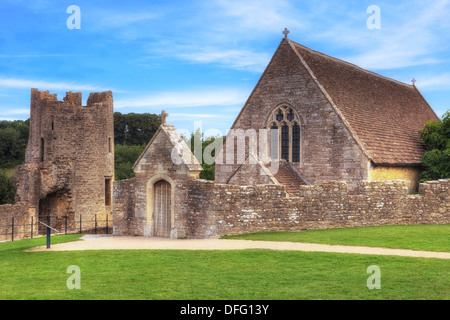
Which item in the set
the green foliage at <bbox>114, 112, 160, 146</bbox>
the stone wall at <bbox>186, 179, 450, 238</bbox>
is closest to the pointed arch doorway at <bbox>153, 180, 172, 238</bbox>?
the stone wall at <bbox>186, 179, 450, 238</bbox>

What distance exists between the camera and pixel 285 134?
26984 mm

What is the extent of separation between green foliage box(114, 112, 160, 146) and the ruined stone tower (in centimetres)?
4765

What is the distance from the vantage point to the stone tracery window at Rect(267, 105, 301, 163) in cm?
2655

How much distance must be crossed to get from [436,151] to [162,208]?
50.7 ft

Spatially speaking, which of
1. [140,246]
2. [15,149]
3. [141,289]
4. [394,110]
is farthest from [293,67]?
[15,149]

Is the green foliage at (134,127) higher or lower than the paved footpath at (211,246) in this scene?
higher

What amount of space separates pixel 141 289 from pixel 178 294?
100cm

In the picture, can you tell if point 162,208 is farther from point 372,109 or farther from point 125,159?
point 125,159

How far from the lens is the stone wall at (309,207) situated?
1952cm

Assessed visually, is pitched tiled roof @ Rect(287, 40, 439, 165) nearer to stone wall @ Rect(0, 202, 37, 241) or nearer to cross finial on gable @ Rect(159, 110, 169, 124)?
cross finial on gable @ Rect(159, 110, 169, 124)

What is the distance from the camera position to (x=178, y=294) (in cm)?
1013

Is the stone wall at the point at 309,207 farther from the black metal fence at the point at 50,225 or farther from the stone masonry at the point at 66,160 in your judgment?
the stone masonry at the point at 66,160

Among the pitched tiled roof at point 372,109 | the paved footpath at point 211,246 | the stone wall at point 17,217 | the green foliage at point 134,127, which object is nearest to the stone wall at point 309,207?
the paved footpath at point 211,246

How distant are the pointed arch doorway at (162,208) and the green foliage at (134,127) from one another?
6338 centimetres
